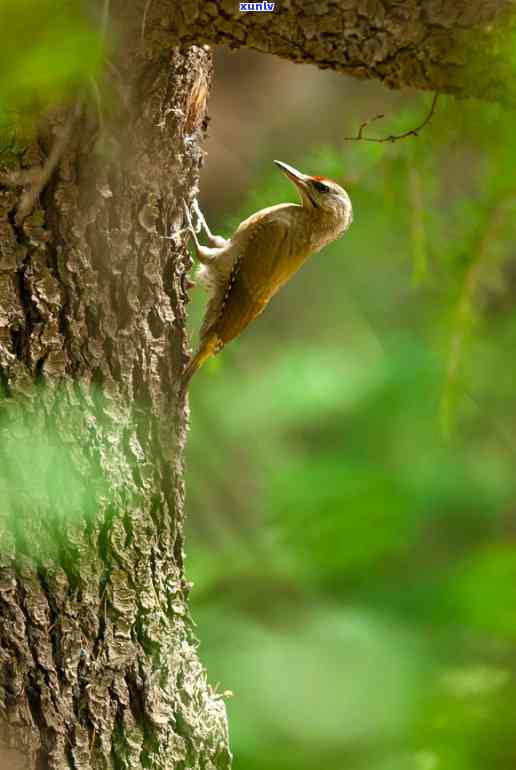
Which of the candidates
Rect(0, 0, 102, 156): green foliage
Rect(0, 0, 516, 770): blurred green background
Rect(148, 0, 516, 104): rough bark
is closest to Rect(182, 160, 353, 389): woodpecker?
Rect(0, 0, 516, 770): blurred green background

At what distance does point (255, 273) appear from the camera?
3.45 metres

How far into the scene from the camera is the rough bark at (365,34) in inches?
67.0

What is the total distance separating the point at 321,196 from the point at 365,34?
1.59 m

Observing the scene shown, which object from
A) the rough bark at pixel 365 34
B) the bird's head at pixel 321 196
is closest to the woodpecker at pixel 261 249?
the bird's head at pixel 321 196

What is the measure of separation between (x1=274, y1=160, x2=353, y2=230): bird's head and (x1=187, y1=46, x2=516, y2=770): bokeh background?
15 centimetres

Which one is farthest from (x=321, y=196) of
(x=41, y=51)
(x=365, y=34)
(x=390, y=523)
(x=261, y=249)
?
(x=41, y=51)

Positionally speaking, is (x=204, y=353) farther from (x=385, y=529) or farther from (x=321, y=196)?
(x=385, y=529)

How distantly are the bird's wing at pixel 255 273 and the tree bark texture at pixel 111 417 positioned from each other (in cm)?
99

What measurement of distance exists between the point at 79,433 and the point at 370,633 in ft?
4.26

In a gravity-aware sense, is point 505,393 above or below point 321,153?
below

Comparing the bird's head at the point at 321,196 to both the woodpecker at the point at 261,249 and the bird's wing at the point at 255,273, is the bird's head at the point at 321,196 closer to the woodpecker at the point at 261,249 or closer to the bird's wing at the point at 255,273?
the woodpecker at the point at 261,249

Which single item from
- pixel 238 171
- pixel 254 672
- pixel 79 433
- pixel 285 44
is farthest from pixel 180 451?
pixel 238 171

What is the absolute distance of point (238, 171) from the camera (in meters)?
6.11

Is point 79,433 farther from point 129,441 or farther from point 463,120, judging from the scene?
point 463,120
